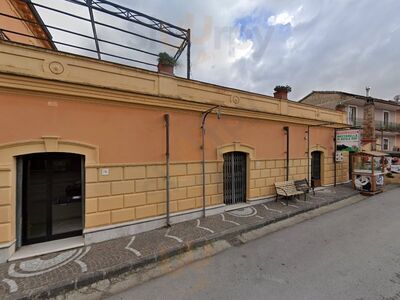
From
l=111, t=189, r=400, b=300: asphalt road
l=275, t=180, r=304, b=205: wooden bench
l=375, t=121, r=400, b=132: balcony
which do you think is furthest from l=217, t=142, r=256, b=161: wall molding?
l=375, t=121, r=400, b=132: balcony

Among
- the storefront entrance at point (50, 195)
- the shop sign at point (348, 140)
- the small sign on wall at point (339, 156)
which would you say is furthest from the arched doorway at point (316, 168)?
the storefront entrance at point (50, 195)

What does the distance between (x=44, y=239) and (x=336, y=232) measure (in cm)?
784

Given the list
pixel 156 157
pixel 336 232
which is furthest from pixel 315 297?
pixel 156 157

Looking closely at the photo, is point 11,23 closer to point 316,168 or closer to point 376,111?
point 316,168

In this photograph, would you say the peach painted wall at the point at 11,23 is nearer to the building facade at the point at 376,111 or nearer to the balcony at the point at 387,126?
the building facade at the point at 376,111

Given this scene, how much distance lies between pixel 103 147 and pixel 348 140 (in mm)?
11747

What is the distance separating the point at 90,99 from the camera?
217 inches

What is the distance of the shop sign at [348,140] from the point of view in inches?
436

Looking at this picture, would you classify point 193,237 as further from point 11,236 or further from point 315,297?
point 11,236

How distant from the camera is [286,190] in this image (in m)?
9.24

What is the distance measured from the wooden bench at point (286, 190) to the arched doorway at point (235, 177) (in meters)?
1.58

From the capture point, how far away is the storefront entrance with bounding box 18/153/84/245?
Answer: 5215 millimetres

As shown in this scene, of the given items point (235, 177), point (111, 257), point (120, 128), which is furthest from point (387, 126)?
point (111, 257)

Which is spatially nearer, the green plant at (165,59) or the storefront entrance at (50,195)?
the storefront entrance at (50,195)
